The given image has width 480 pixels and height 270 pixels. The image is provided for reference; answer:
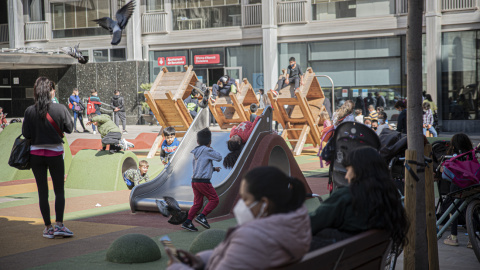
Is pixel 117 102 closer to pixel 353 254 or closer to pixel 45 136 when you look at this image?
pixel 45 136

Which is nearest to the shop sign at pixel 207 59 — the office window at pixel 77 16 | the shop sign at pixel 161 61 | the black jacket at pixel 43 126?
the shop sign at pixel 161 61

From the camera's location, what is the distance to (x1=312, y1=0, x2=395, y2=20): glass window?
3048 centimetres

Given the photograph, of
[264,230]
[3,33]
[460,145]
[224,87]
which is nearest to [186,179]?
[460,145]

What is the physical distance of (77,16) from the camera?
38406 mm

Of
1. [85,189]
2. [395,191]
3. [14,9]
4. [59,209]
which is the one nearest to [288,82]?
[85,189]

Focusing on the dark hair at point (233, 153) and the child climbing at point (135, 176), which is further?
the child climbing at point (135, 176)

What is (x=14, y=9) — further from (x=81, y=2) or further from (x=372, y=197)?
(x=372, y=197)

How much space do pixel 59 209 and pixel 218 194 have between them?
98.6 inches

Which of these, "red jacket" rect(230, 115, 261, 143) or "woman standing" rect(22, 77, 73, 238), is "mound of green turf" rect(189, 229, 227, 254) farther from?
"red jacket" rect(230, 115, 261, 143)

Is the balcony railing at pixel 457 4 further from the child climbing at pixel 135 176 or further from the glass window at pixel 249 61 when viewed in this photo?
the child climbing at pixel 135 176

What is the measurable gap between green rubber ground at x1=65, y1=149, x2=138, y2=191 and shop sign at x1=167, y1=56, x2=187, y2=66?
22.2 metres

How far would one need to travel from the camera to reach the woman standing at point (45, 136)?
23.5ft

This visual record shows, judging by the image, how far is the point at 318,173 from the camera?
47.5ft

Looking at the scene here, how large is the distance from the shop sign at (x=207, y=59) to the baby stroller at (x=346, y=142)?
27.0m
